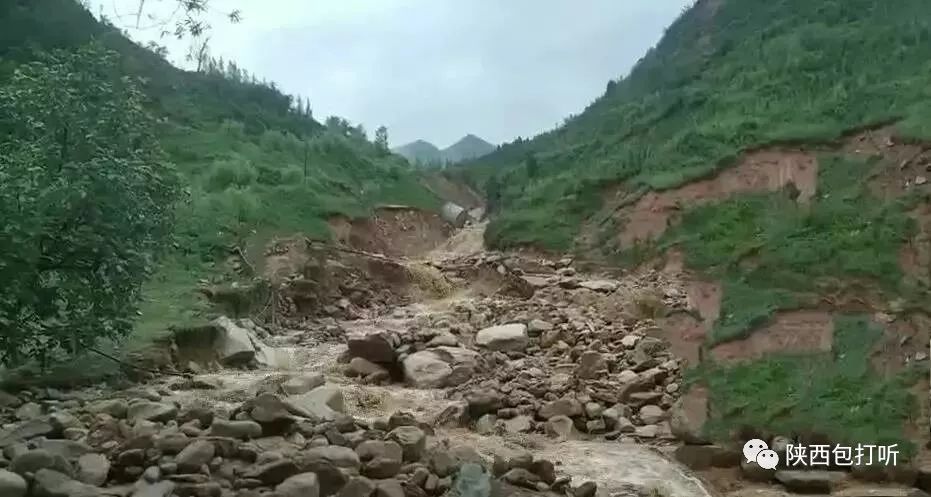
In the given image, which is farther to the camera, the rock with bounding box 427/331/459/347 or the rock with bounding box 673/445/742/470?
the rock with bounding box 427/331/459/347

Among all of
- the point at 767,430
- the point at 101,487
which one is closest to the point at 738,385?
the point at 767,430

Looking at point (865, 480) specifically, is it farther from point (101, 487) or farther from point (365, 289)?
point (365, 289)

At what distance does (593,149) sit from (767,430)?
12099 mm

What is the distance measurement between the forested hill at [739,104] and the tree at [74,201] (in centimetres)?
755

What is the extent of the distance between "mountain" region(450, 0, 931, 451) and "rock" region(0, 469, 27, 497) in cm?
380

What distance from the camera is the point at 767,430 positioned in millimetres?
5219

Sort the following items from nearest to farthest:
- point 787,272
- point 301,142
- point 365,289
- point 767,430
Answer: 1. point 767,430
2. point 787,272
3. point 365,289
4. point 301,142

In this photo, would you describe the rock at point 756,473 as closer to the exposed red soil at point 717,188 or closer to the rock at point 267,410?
the rock at point 267,410

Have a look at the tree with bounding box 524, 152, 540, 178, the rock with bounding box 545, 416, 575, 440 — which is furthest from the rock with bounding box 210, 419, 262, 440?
the tree with bounding box 524, 152, 540, 178

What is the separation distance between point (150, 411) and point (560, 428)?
2703 millimetres

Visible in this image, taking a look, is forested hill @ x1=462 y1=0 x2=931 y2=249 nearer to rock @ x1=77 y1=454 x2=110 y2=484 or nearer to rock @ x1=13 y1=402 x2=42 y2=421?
rock @ x1=13 y1=402 x2=42 y2=421

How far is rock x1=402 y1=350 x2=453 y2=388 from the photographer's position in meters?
7.12

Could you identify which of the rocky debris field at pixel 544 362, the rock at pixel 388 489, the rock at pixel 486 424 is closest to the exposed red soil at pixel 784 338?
the rocky debris field at pixel 544 362

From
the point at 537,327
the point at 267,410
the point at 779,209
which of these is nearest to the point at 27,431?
the point at 267,410
